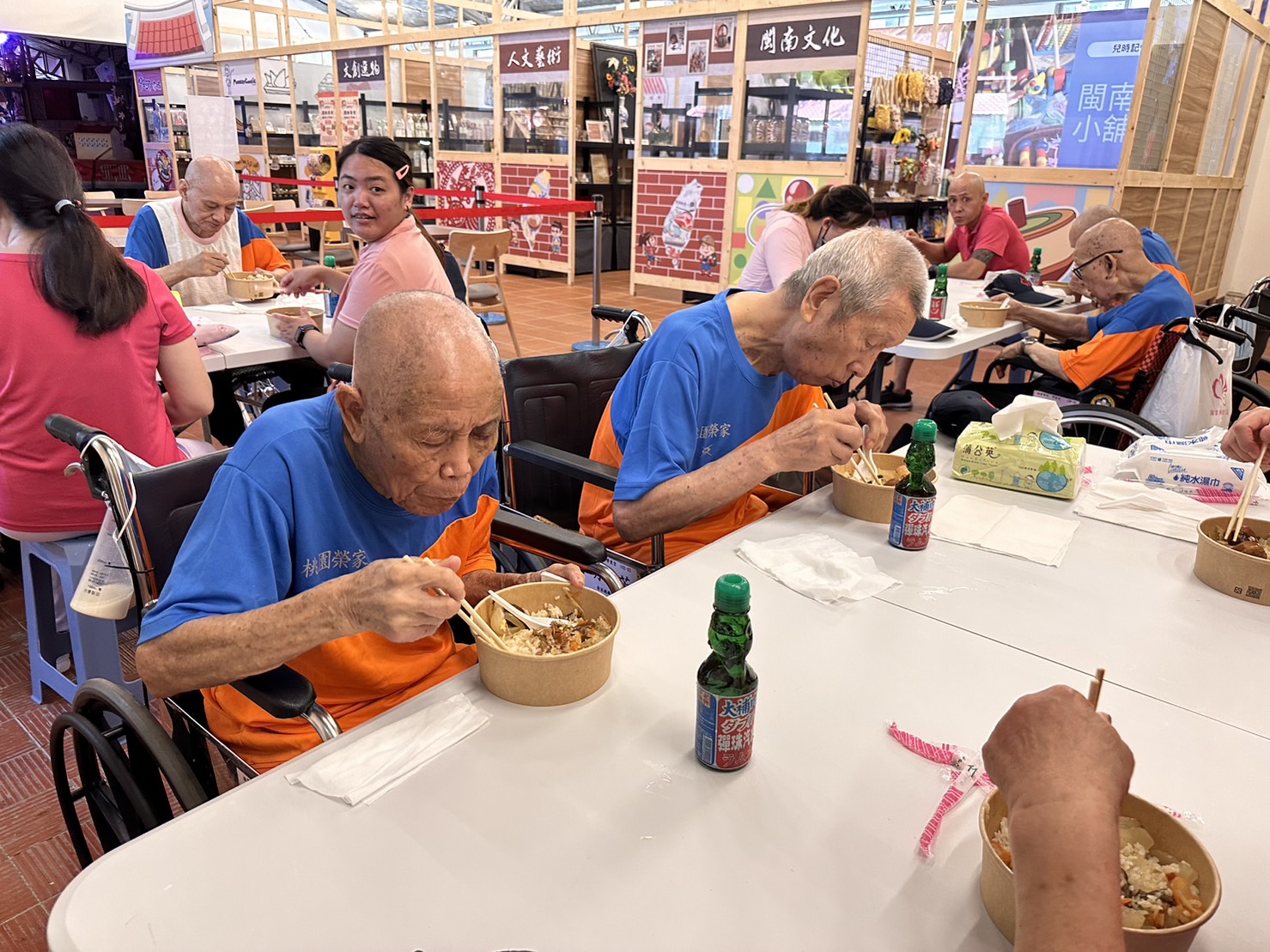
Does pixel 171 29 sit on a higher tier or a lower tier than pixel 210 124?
higher

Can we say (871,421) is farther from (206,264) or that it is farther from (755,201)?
(755,201)

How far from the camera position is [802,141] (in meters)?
7.38

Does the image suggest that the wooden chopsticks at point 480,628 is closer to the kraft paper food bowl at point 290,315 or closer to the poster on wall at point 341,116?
the kraft paper food bowl at point 290,315

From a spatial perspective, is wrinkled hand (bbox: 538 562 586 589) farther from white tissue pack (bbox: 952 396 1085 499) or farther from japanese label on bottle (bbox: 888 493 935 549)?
white tissue pack (bbox: 952 396 1085 499)

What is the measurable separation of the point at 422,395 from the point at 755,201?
23.4 feet

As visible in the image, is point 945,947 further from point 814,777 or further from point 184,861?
point 184,861

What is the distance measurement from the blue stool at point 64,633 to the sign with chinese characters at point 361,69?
384 inches

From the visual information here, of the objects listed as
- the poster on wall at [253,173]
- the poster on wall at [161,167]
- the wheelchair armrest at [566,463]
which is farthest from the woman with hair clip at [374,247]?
the poster on wall at [161,167]

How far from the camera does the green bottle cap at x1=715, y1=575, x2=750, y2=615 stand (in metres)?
0.92

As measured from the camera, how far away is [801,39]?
23.5ft

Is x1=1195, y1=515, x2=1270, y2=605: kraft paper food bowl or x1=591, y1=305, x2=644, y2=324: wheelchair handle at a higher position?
x1=591, y1=305, x2=644, y2=324: wheelchair handle

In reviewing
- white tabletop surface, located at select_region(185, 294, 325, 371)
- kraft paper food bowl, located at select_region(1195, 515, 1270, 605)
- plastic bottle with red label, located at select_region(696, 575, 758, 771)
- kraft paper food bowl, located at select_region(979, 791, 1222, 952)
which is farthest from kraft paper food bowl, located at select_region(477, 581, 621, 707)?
white tabletop surface, located at select_region(185, 294, 325, 371)

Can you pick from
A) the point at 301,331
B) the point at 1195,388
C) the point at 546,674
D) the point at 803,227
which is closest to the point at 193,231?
the point at 301,331

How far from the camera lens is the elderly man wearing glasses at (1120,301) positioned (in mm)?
3250
